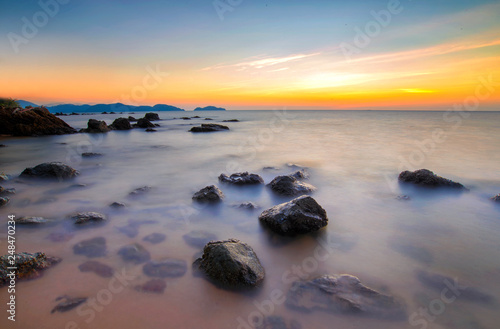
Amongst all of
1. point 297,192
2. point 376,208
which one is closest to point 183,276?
point 297,192

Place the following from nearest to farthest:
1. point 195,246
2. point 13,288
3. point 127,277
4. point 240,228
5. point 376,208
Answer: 1. point 13,288
2. point 127,277
3. point 195,246
4. point 240,228
5. point 376,208

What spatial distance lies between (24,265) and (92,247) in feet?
2.41

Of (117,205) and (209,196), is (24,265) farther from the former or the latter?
(209,196)

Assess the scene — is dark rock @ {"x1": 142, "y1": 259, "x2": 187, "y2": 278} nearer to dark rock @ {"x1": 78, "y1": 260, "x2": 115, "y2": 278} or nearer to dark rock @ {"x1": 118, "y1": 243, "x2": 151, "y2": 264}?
dark rock @ {"x1": 118, "y1": 243, "x2": 151, "y2": 264}

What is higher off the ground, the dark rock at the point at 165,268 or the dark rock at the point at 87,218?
the dark rock at the point at 87,218

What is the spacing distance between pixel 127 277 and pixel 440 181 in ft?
24.6

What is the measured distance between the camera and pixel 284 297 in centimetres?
267

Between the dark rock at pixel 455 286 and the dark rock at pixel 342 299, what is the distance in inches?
25.2

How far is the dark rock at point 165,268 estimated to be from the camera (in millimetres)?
2976

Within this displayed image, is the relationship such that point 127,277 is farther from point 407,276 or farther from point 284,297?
point 407,276

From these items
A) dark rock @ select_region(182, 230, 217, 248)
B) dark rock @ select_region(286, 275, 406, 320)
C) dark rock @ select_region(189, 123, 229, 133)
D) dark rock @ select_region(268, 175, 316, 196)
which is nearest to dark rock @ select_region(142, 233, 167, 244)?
dark rock @ select_region(182, 230, 217, 248)

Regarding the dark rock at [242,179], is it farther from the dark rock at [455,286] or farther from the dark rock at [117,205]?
the dark rock at [455,286]

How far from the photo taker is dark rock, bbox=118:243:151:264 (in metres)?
3.23

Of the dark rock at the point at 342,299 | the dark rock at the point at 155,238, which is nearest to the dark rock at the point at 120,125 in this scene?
the dark rock at the point at 155,238
